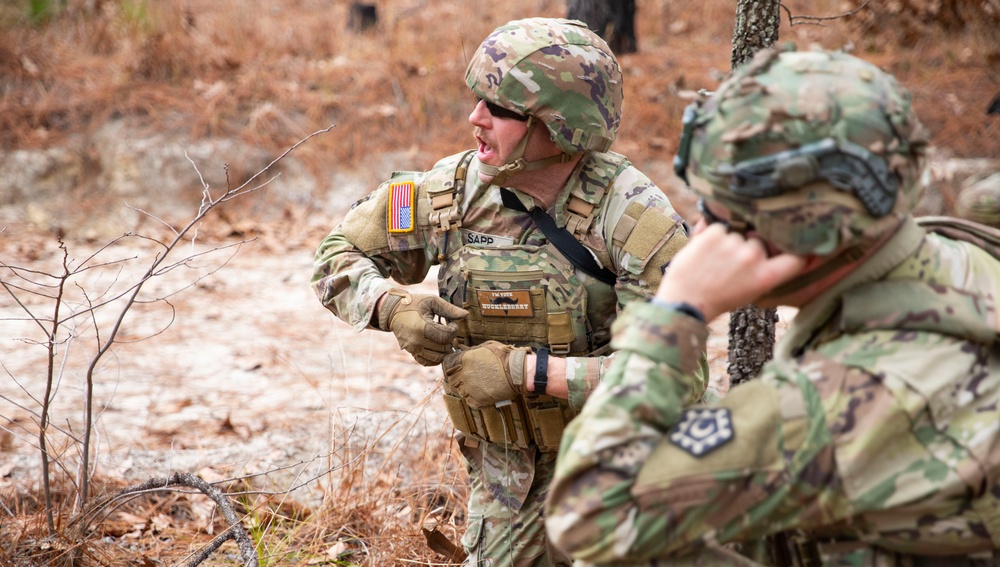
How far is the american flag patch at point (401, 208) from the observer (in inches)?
117

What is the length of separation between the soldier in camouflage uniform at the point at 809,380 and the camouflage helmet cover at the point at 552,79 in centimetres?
117

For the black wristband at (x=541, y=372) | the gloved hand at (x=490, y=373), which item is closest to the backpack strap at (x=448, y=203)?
the gloved hand at (x=490, y=373)

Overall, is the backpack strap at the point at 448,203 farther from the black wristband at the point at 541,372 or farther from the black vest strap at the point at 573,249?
the black wristband at the point at 541,372

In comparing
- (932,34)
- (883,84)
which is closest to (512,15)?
(932,34)

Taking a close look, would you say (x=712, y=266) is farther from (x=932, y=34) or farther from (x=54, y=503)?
(x=932, y=34)

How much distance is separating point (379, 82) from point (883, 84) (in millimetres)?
8771

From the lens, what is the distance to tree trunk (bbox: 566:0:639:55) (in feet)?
26.9

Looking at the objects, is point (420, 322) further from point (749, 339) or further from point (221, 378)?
point (221, 378)

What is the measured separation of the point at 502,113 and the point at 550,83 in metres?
0.17

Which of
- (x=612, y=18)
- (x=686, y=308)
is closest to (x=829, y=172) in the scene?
(x=686, y=308)

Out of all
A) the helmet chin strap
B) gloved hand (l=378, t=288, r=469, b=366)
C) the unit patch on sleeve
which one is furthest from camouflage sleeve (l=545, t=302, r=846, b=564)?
the helmet chin strap

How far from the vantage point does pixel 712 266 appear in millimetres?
1578

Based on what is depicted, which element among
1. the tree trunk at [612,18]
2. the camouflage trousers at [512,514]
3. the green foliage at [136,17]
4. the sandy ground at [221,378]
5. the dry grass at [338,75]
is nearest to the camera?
the camouflage trousers at [512,514]

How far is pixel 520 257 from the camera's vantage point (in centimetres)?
283
